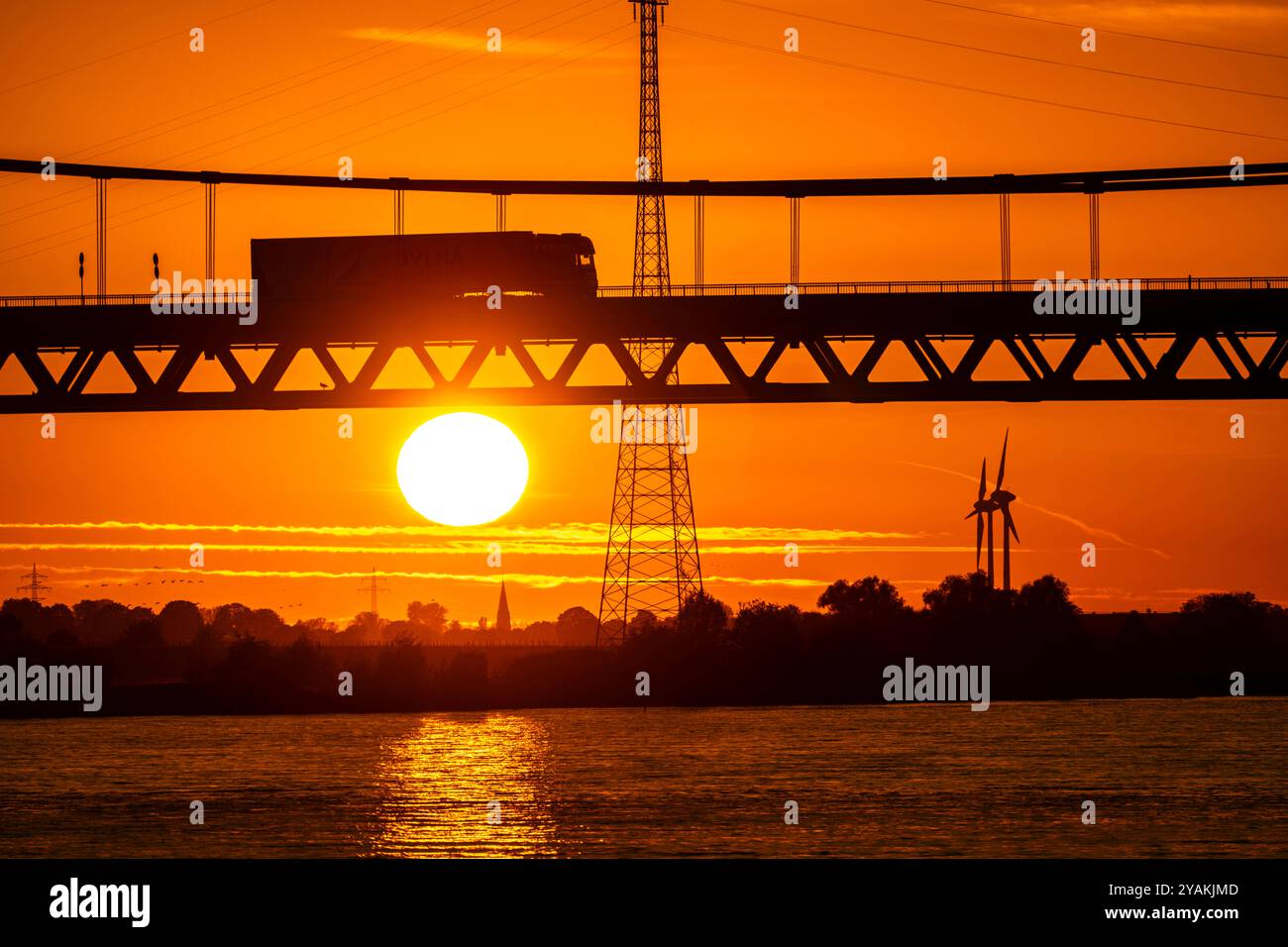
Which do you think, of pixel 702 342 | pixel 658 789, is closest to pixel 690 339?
pixel 702 342

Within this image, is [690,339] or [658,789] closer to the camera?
[690,339]

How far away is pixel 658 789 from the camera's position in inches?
3214

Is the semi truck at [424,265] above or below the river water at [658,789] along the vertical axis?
above

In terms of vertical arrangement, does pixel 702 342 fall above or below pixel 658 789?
above

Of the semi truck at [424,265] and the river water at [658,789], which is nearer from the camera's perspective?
the semi truck at [424,265]

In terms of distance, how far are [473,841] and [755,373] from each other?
73.1 feet

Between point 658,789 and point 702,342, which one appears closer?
point 702,342

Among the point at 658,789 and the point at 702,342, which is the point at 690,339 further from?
the point at 658,789

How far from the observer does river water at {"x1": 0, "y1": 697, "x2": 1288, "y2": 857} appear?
6134cm

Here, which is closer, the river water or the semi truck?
the semi truck

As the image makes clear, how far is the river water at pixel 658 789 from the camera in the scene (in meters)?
61.3

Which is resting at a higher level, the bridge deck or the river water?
the bridge deck
